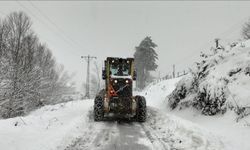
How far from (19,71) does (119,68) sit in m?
23.5

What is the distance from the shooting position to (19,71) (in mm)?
38438

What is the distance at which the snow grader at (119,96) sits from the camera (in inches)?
656

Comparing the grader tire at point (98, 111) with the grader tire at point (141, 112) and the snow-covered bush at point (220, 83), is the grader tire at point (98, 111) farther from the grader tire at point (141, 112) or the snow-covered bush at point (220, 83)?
the snow-covered bush at point (220, 83)

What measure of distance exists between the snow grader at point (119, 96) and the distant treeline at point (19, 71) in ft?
46.2

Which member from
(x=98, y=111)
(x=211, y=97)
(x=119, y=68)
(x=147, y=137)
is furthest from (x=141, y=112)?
(x=147, y=137)

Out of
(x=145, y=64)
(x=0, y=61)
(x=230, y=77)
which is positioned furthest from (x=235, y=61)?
(x=145, y=64)

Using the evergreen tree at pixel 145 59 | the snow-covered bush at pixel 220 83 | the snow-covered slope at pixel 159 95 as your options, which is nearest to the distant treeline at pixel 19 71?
the snow-covered slope at pixel 159 95

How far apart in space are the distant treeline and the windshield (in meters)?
14.0

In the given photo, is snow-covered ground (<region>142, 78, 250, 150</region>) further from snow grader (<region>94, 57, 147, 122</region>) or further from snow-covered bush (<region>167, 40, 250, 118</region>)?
snow grader (<region>94, 57, 147, 122</region>)

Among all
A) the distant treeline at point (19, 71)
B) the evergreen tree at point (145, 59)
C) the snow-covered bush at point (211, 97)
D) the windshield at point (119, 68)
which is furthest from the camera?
the evergreen tree at point (145, 59)

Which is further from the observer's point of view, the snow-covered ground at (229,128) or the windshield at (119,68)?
the windshield at (119,68)

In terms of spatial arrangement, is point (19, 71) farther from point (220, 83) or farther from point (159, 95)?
point (220, 83)

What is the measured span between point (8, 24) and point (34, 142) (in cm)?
3786

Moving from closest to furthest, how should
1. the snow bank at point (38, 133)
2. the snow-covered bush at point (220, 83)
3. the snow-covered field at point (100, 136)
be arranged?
the snow bank at point (38, 133)
the snow-covered field at point (100, 136)
the snow-covered bush at point (220, 83)
